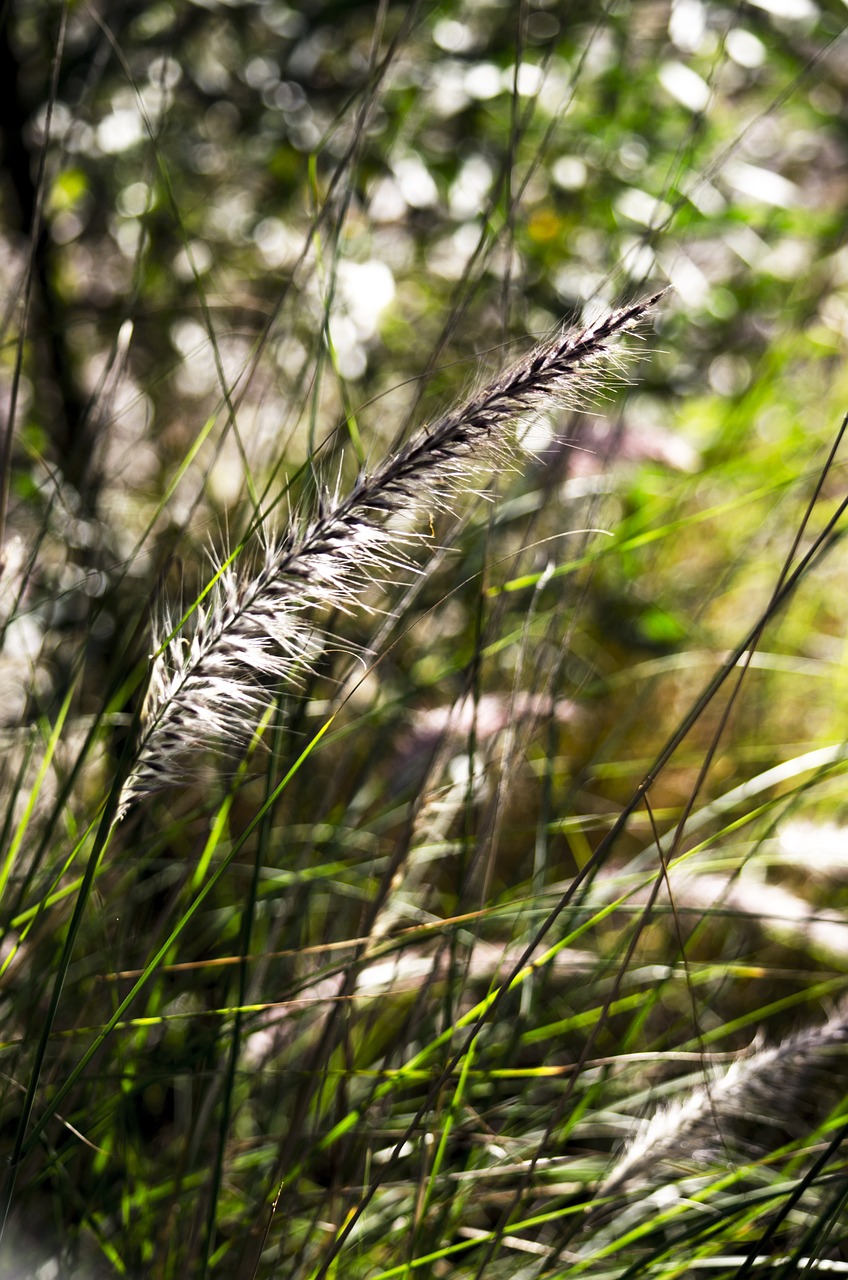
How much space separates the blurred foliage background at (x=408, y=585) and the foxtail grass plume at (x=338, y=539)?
0.21ft

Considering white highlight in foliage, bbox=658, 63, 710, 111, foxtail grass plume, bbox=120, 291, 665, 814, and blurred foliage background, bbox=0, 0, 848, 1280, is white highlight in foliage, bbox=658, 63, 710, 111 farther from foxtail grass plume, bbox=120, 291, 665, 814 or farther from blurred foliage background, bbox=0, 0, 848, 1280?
foxtail grass plume, bbox=120, 291, 665, 814

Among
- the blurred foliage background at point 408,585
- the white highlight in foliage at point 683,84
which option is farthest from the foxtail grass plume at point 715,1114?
the white highlight in foliage at point 683,84

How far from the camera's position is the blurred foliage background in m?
0.72

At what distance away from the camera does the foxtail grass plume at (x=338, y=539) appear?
45 cm

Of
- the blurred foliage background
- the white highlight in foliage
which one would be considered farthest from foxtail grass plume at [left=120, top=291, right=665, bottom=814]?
the white highlight in foliage

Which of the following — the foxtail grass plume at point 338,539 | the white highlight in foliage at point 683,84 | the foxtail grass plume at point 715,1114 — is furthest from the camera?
the white highlight in foliage at point 683,84

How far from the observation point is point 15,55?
1.36 metres

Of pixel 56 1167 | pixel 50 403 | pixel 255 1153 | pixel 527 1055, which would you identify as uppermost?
pixel 50 403

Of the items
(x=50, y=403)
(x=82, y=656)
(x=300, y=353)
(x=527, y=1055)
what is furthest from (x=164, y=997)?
(x=300, y=353)

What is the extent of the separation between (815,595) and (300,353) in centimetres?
104

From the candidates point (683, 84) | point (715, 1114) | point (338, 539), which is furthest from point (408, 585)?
point (683, 84)

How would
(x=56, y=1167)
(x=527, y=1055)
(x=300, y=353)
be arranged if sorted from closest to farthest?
(x=56, y=1167)
(x=527, y=1055)
(x=300, y=353)

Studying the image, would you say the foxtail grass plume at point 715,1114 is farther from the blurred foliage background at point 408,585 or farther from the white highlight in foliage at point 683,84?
the white highlight in foliage at point 683,84

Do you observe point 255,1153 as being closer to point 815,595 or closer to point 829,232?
point 829,232
